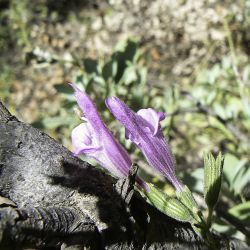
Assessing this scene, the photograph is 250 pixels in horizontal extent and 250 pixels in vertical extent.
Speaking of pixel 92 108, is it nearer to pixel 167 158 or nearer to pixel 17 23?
pixel 167 158

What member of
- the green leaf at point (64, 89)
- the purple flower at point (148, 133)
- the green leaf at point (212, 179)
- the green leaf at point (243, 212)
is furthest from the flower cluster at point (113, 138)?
the green leaf at point (64, 89)

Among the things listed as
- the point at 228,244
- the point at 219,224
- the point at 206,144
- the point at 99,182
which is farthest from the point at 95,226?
the point at 206,144

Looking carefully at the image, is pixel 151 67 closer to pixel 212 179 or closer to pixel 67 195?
pixel 212 179

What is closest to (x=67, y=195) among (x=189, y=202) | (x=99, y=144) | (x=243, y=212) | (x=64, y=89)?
(x=99, y=144)

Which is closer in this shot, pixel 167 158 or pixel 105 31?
pixel 167 158

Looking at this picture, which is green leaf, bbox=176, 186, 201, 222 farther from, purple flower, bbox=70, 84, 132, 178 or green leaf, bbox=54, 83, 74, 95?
green leaf, bbox=54, 83, 74, 95

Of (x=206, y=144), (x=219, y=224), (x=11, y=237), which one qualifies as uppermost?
(x=11, y=237)

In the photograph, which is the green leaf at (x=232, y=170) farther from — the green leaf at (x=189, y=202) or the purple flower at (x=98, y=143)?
the purple flower at (x=98, y=143)
